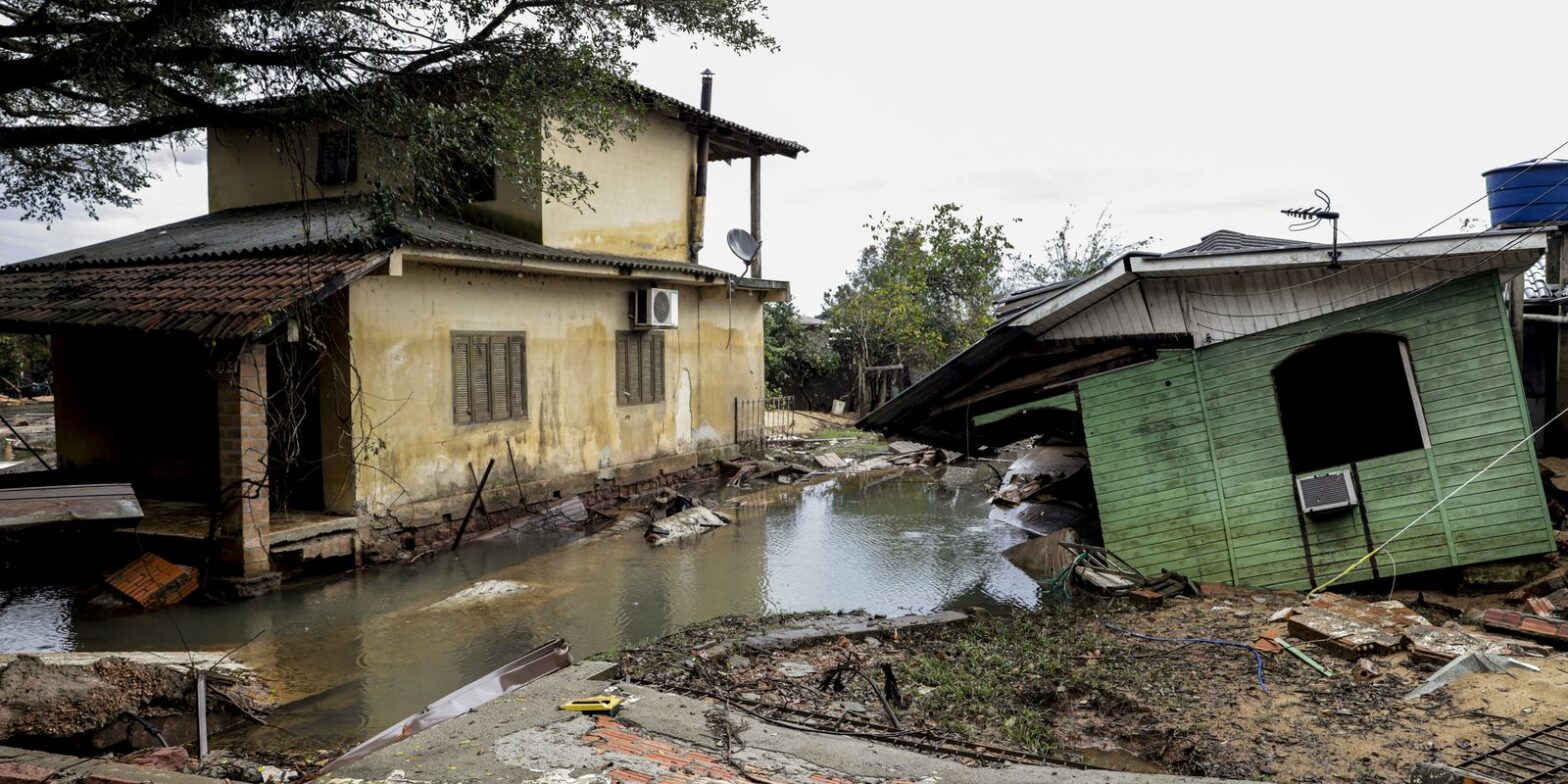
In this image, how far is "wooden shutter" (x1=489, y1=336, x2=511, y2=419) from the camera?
12.7m

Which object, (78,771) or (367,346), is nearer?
(78,771)

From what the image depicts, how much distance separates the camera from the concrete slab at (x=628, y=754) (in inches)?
185

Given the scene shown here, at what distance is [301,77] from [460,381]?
453 centimetres

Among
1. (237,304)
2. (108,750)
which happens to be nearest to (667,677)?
(108,750)

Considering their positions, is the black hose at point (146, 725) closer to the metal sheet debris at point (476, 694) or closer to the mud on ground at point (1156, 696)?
the metal sheet debris at point (476, 694)

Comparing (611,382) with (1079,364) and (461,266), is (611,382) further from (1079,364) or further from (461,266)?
(1079,364)

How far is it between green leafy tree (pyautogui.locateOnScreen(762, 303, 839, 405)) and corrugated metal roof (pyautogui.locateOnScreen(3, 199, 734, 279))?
41.1ft

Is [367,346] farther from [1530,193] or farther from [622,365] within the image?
[1530,193]

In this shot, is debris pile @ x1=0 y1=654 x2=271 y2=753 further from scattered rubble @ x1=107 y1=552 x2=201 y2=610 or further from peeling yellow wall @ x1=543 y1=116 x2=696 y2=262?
peeling yellow wall @ x1=543 y1=116 x2=696 y2=262

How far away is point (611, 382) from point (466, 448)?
3.05 meters

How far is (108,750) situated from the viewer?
17.8 ft

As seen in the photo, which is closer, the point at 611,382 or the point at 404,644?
the point at 404,644

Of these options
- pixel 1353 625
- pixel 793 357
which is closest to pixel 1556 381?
pixel 1353 625

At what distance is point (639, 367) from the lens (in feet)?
50.9
